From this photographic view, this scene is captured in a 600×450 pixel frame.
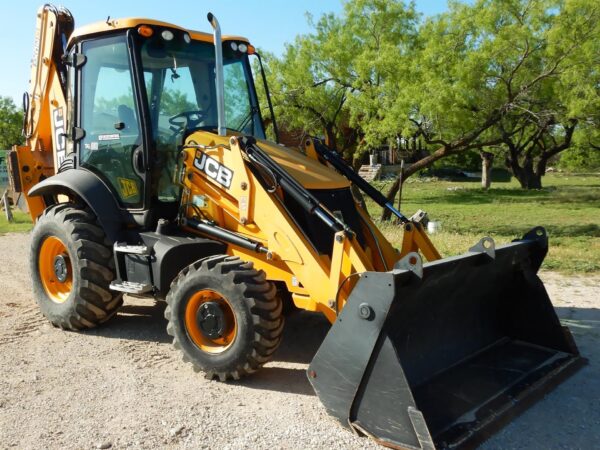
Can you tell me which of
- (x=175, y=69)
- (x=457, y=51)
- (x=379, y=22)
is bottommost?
(x=175, y=69)

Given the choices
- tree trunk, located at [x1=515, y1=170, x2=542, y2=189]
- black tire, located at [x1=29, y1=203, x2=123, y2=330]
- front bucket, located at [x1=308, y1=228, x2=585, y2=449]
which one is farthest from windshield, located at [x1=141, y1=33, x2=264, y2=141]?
tree trunk, located at [x1=515, y1=170, x2=542, y2=189]

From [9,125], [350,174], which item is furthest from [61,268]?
[9,125]

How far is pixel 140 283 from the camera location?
5332mm

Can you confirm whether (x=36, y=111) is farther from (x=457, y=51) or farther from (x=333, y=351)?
(x=457, y=51)

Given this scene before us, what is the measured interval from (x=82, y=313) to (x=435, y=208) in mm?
17676

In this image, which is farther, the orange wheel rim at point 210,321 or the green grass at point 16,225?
the green grass at point 16,225

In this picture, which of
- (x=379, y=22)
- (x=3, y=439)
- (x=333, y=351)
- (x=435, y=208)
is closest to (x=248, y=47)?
(x=333, y=351)

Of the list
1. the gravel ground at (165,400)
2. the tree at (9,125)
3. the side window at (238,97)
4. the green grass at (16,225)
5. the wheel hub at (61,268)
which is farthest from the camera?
the tree at (9,125)

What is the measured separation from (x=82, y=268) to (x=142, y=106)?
1.63 metres

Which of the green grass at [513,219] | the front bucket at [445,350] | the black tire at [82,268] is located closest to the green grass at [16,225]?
the green grass at [513,219]

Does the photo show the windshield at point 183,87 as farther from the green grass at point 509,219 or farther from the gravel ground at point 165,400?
the green grass at point 509,219

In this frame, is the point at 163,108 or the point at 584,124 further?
the point at 584,124

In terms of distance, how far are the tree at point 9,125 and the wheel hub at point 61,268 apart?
36.1m

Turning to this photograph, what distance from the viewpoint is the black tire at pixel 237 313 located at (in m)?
4.39
